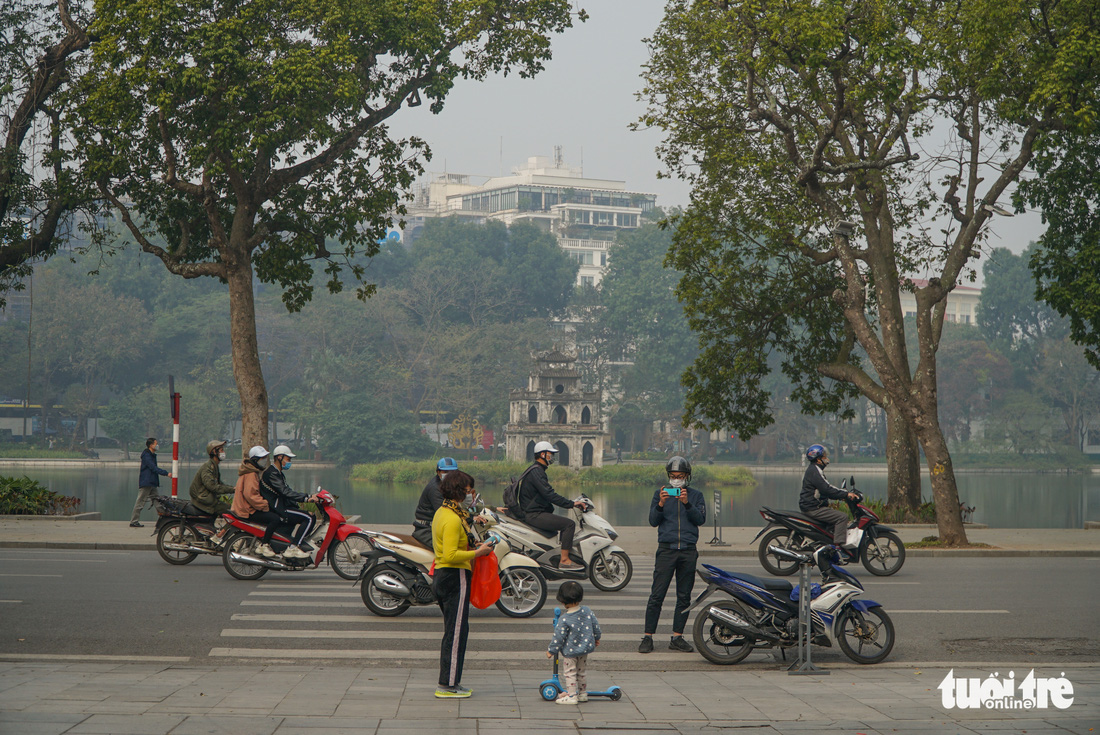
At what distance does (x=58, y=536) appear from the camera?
17.8 meters

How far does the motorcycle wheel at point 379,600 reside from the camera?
35.9ft

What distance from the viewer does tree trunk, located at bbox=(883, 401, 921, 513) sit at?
23.7 meters

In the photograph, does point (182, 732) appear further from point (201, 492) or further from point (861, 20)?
point (861, 20)

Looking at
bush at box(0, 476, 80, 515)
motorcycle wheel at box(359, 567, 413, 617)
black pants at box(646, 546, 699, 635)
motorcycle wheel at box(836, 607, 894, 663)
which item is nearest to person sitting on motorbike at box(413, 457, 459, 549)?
motorcycle wheel at box(359, 567, 413, 617)

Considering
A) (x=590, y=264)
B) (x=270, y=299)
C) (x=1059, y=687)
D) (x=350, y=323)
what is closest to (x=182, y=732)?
(x=1059, y=687)

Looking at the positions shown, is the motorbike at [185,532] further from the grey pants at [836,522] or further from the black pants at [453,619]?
the grey pants at [836,522]

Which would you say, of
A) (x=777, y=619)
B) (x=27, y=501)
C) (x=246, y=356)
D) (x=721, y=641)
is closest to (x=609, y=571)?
(x=721, y=641)

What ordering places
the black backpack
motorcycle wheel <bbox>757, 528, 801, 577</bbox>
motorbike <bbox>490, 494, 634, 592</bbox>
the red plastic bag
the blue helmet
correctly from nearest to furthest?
1. the red plastic bag
2. motorbike <bbox>490, 494, 634, 592</bbox>
3. the black backpack
4. the blue helmet
5. motorcycle wheel <bbox>757, 528, 801, 577</bbox>

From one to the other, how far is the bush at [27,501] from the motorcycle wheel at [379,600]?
13.2 meters

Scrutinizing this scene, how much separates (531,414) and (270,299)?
968 inches

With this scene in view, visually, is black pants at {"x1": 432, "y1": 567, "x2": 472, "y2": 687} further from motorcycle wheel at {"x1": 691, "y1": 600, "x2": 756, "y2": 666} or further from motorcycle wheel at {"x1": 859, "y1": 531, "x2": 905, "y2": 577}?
motorcycle wheel at {"x1": 859, "y1": 531, "x2": 905, "y2": 577}

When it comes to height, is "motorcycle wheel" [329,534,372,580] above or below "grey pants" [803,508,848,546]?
below

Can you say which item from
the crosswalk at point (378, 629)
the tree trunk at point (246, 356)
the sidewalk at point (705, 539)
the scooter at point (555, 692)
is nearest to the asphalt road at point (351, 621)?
the crosswalk at point (378, 629)

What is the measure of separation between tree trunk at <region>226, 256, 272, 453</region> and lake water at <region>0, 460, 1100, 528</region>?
43.9 ft
